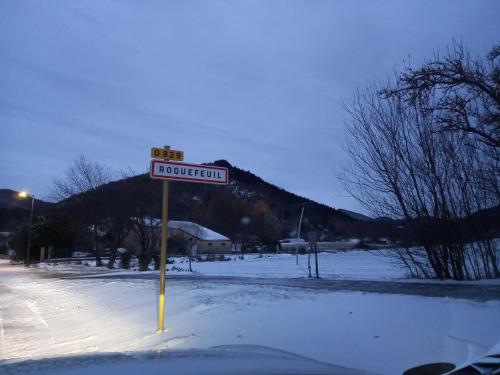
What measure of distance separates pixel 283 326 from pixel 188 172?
2.95 meters

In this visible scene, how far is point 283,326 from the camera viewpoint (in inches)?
324

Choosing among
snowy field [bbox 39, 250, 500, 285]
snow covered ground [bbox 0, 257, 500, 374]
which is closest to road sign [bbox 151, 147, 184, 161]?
snow covered ground [bbox 0, 257, 500, 374]

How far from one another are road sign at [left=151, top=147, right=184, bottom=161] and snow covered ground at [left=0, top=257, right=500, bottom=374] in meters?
2.83

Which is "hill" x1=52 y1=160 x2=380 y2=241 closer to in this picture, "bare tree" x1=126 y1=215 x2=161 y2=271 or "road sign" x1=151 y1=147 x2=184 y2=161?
"bare tree" x1=126 y1=215 x2=161 y2=271

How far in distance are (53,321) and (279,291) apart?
4.94 m

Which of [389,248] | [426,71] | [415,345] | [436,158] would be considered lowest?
[415,345]

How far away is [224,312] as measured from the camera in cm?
937

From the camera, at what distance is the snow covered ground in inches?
267

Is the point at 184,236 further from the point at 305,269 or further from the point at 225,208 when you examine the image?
the point at 225,208

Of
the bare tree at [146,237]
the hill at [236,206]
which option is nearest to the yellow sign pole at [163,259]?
the hill at [236,206]

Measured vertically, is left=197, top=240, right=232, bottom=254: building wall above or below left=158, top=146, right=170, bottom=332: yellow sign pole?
above

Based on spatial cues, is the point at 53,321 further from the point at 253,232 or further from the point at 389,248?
the point at 253,232

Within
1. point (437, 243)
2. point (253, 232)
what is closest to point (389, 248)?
point (437, 243)

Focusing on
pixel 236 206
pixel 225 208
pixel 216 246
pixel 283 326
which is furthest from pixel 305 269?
pixel 236 206
